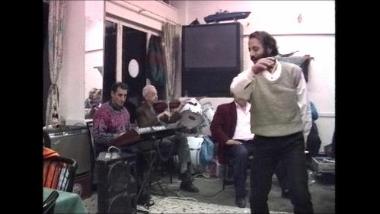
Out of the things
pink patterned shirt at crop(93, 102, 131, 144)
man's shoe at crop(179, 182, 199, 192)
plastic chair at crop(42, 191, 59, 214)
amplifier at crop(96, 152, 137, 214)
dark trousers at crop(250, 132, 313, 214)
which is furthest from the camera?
man's shoe at crop(179, 182, 199, 192)

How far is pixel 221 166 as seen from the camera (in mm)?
1464

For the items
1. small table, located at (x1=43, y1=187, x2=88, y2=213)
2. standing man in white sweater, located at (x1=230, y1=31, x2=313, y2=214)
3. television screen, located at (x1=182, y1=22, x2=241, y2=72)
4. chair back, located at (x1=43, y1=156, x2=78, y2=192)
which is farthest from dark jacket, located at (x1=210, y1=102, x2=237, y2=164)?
Result: small table, located at (x1=43, y1=187, x2=88, y2=213)

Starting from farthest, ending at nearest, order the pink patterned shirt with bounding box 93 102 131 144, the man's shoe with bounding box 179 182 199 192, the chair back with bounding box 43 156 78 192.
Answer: the man's shoe with bounding box 179 182 199 192
the pink patterned shirt with bounding box 93 102 131 144
the chair back with bounding box 43 156 78 192

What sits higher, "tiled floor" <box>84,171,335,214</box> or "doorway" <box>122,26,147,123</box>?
"doorway" <box>122,26,147,123</box>

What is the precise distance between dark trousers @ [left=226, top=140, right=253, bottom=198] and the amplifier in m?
0.40

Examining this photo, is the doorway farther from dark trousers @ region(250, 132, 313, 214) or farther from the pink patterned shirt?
dark trousers @ region(250, 132, 313, 214)

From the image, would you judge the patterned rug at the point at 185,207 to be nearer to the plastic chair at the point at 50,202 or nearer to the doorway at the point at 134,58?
the doorway at the point at 134,58

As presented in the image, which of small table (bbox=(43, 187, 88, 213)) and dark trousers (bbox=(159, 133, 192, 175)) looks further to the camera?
dark trousers (bbox=(159, 133, 192, 175))

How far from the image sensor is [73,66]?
1.70 meters

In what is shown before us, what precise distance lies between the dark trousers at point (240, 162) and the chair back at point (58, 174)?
63cm

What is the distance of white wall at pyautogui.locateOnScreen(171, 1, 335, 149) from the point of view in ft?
3.96

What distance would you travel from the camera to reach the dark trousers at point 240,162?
4.22 ft

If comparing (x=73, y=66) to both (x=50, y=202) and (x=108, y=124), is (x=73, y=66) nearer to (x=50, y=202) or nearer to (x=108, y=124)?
(x=108, y=124)
